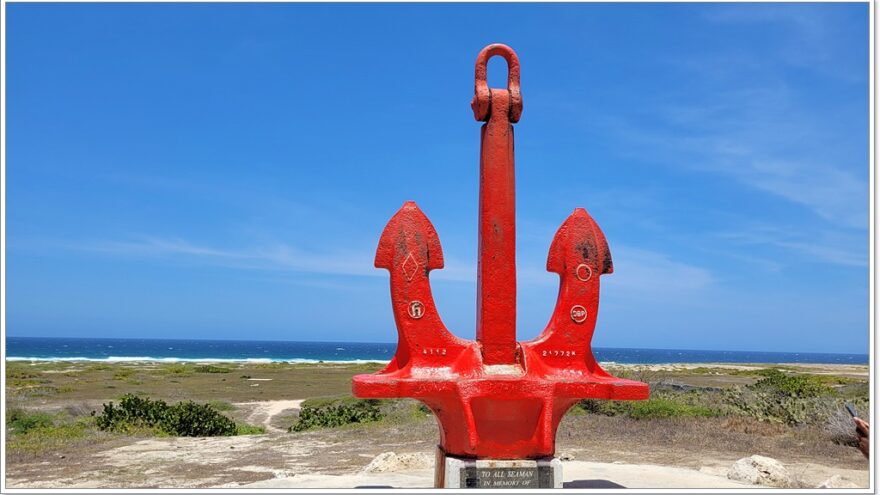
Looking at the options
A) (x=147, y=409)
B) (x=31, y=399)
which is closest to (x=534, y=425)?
(x=147, y=409)

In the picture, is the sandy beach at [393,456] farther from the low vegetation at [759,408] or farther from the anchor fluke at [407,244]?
the anchor fluke at [407,244]

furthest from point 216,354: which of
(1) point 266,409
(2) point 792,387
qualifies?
(2) point 792,387

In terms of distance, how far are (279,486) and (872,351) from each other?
17.5 ft

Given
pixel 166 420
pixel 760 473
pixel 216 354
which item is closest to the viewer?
pixel 760 473

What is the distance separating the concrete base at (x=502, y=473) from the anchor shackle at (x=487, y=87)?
8.61 ft

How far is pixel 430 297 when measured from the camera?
18.1ft

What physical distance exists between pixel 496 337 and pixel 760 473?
4.03 meters

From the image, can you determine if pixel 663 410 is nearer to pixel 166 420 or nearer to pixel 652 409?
pixel 652 409

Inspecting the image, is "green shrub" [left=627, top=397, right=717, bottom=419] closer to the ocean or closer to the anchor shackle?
the anchor shackle

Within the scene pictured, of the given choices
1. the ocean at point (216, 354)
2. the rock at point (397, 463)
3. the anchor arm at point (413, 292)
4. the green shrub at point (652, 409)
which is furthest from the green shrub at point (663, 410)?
the ocean at point (216, 354)

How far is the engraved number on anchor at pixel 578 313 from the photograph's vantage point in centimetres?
562

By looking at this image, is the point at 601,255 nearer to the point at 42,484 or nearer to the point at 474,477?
the point at 474,477

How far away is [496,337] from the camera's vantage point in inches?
218

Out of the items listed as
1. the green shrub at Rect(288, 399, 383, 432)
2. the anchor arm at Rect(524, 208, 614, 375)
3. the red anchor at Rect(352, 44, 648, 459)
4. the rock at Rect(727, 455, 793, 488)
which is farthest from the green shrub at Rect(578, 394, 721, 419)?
the anchor arm at Rect(524, 208, 614, 375)
